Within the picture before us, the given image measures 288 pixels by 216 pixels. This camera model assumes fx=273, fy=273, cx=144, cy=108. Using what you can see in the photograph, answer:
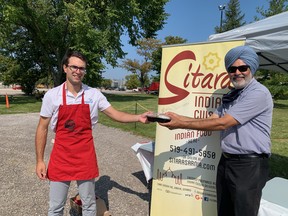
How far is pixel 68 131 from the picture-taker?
259cm

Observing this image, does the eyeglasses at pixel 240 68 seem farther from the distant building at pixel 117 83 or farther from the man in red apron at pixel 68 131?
the distant building at pixel 117 83

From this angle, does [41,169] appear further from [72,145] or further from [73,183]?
[73,183]

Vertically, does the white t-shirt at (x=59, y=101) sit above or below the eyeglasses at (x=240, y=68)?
below

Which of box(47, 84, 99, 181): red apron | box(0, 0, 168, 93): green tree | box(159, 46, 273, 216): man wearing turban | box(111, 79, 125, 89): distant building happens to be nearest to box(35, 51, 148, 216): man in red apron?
→ box(47, 84, 99, 181): red apron

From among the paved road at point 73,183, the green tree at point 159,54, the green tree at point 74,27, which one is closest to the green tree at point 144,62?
the green tree at point 159,54

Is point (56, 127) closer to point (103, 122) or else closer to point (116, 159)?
point (116, 159)

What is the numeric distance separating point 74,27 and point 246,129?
795 inches

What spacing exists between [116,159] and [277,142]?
524 cm

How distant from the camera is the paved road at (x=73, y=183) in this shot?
3879 mm

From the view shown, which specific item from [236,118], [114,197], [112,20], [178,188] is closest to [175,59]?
[236,118]

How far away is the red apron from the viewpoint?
2578 millimetres

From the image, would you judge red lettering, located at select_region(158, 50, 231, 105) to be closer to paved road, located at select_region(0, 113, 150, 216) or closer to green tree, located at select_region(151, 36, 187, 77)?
paved road, located at select_region(0, 113, 150, 216)

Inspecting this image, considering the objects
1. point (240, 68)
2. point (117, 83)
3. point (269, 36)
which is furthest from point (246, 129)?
point (117, 83)

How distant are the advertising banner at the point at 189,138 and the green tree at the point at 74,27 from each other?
1773 cm
